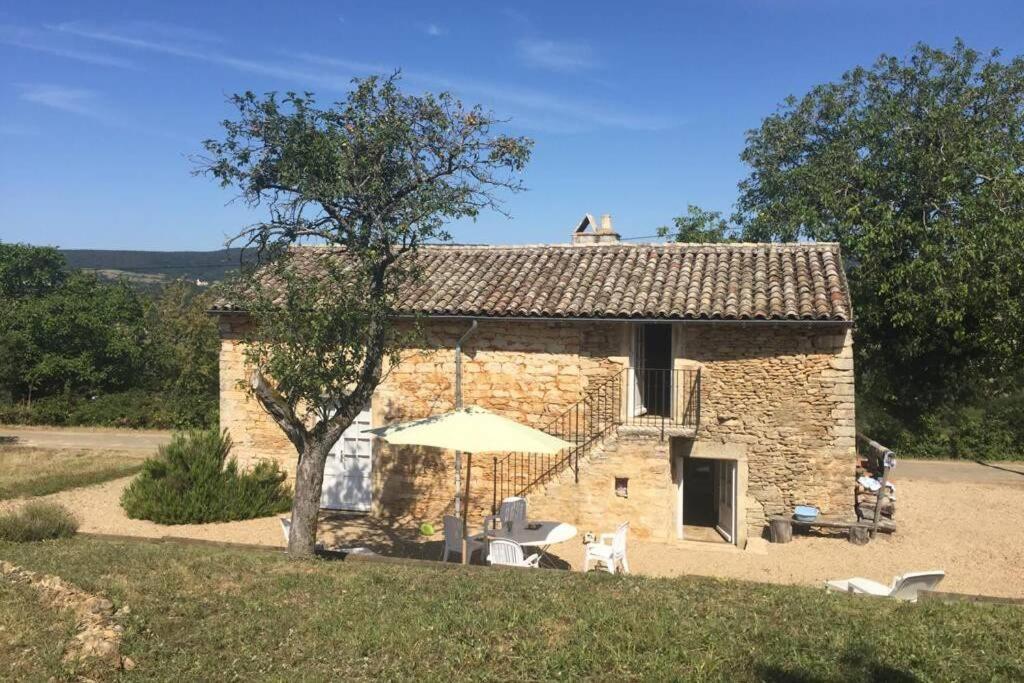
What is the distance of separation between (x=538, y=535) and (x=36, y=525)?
20.5 feet

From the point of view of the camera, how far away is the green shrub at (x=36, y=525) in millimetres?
9547

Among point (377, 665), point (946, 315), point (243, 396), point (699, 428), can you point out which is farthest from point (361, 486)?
point (946, 315)

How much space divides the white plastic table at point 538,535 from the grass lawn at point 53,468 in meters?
9.70

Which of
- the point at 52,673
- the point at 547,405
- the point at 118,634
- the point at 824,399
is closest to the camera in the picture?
the point at 52,673

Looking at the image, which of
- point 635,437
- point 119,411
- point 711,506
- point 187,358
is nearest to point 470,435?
point 635,437

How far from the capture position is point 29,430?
25500 mm

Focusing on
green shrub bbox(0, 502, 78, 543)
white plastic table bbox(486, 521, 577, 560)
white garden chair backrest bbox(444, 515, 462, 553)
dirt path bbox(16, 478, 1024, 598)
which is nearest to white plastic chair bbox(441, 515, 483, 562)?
white garden chair backrest bbox(444, 515, 462, 553)

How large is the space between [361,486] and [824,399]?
7.73m

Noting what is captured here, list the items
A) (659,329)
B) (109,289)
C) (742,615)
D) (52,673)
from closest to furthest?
(52,673) < (742,615) < (659,329) < (109,289)

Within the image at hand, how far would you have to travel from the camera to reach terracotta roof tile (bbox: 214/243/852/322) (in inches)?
466

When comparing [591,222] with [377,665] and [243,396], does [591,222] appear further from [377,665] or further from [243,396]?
[377,665]

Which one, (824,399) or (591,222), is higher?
(591,222)

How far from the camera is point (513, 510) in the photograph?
1081cm

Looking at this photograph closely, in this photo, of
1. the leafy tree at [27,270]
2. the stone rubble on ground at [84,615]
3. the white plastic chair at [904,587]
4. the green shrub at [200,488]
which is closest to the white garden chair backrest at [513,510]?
the white plastic chair at [904,587]
